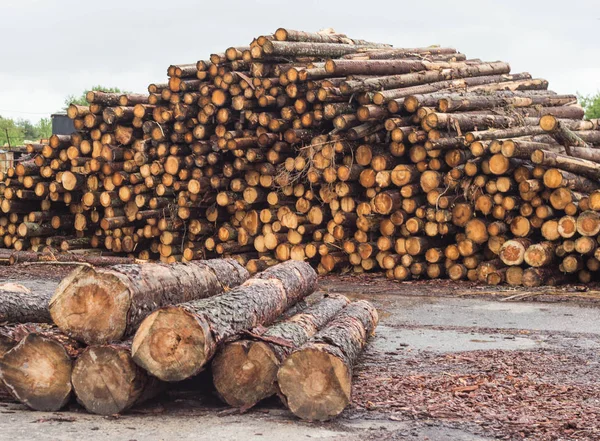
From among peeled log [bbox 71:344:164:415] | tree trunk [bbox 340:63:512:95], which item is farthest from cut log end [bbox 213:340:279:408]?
tree trunk [bbox 340:63:512:95]

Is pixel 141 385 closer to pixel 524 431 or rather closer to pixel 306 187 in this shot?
pixel 524 431

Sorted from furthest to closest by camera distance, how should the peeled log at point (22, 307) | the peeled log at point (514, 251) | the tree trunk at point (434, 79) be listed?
1. the tree trunk at point (434, 79)
2. the peeled log at point (514, 251)
3. the peeled log at point (22, 307)

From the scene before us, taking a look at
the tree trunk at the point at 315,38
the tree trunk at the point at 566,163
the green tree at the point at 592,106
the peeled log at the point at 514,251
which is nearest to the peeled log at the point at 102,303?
the tree trunk at the point at 566,163

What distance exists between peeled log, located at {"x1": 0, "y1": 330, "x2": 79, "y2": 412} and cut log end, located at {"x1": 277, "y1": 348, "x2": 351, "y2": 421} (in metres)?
1.30

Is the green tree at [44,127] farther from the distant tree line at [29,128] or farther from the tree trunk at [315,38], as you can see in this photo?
the tree trunk at [315,38]

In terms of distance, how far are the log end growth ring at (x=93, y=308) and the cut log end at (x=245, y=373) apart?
651 mm

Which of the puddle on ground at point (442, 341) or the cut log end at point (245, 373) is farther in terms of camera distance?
the puddle on ground at point (442, 341)

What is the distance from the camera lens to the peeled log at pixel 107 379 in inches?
189

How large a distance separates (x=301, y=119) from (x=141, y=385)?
7891 millimetres

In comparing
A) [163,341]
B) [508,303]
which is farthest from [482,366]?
[508,303]

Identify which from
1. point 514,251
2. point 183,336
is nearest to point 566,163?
point 514,251

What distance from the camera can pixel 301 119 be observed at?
1230 centimetres

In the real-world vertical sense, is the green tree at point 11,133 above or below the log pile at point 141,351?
above

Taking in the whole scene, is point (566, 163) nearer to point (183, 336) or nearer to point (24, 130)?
point (183, 336)
